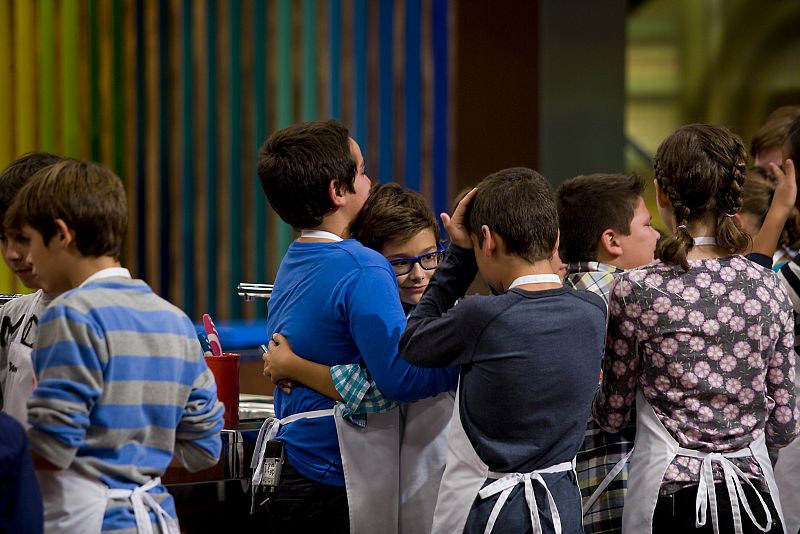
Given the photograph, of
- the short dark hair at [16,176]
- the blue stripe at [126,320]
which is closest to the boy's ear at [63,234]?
the blue stripe at [126,320]

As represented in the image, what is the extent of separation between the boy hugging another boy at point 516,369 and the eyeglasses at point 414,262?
1.06 ft

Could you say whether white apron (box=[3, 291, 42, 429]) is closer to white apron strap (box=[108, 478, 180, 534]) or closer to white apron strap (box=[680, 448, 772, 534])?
white apron strap (box=[108, 478, 180, 534])

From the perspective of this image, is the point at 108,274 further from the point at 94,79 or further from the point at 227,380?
the point at 94,79

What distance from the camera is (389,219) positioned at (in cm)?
193

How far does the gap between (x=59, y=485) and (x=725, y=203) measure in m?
1.15

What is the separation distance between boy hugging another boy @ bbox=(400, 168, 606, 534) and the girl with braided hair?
12 cm

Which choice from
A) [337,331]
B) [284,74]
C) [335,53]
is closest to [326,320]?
[337,331]

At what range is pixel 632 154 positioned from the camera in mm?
5105

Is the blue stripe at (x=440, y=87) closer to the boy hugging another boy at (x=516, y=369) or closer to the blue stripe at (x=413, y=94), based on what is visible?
the blue stripe at (x=413, y=94)

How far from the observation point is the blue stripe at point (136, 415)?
1345 mm

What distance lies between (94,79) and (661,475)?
2.98m

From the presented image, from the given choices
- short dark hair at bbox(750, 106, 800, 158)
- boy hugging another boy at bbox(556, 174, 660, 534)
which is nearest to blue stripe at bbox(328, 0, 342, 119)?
short dark hair at bbox(750, 106, 800, 158)

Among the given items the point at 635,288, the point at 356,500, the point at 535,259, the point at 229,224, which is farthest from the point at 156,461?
the point at 229,224

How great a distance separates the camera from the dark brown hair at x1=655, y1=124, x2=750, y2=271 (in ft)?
5.54
